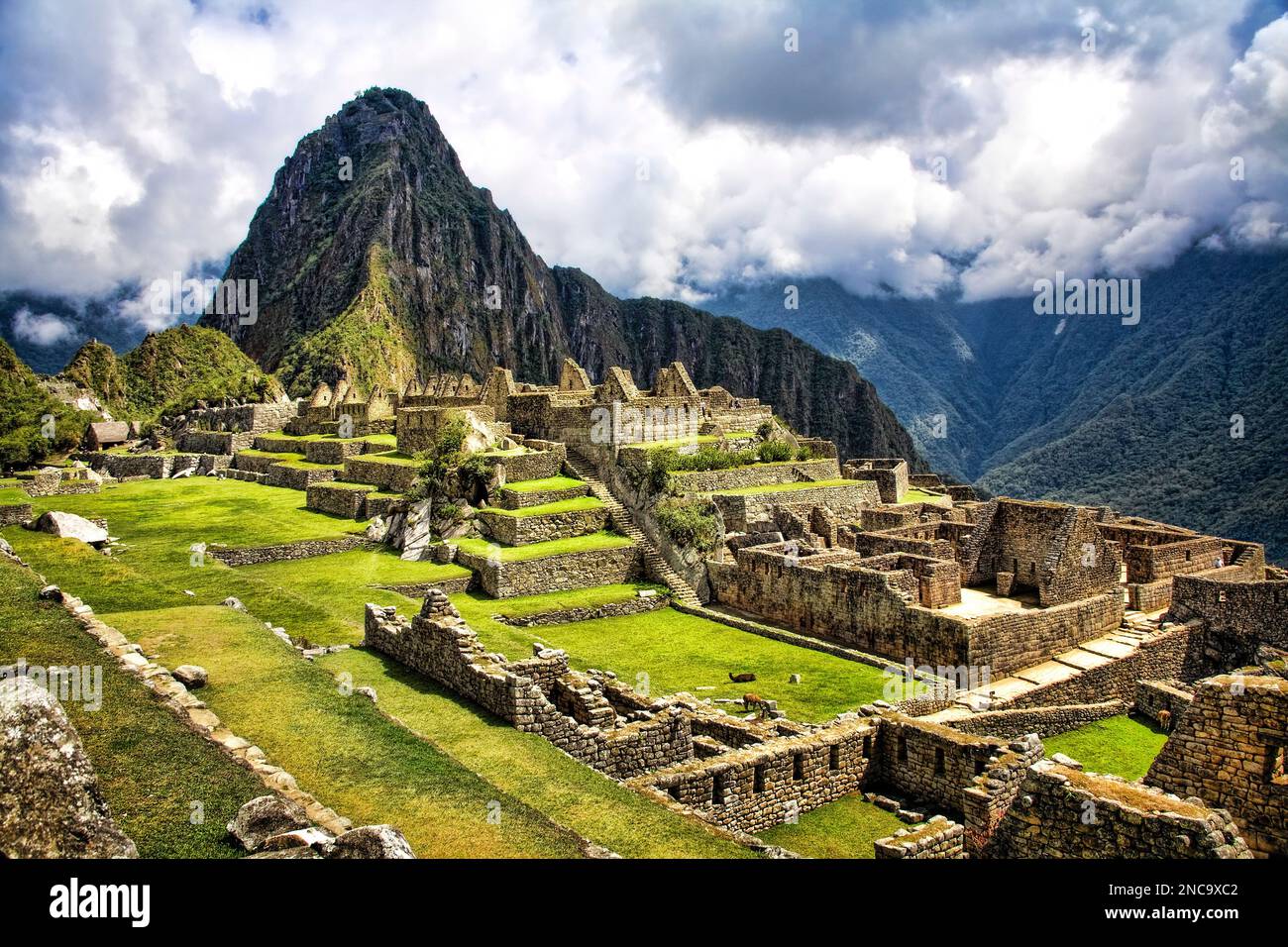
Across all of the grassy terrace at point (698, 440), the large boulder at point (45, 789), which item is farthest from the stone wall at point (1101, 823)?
the grassy terrace at point (698, 440)

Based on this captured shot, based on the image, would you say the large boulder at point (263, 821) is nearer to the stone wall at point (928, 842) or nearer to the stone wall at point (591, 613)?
the stone wall at point (928, 842)

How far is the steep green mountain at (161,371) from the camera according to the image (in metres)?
77.0

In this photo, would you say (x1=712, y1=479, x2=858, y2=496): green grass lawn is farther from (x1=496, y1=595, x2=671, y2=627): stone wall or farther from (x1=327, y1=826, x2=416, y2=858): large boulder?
(x1=327, y1=826, x2=416, y2=858): large boulder

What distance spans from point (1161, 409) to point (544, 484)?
167ft

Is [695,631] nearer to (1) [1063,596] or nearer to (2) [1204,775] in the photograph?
(1) [1063,596]

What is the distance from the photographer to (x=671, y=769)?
10.9 m

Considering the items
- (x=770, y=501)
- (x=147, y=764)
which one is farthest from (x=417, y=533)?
(x=147, y=764)

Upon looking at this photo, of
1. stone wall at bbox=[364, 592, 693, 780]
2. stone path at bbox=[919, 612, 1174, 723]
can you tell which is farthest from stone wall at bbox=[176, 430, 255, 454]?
stone path at bbox=[919, 612, 1174, 723]

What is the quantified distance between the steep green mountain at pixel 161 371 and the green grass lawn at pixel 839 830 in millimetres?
59072

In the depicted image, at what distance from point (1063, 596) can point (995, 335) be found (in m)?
123
